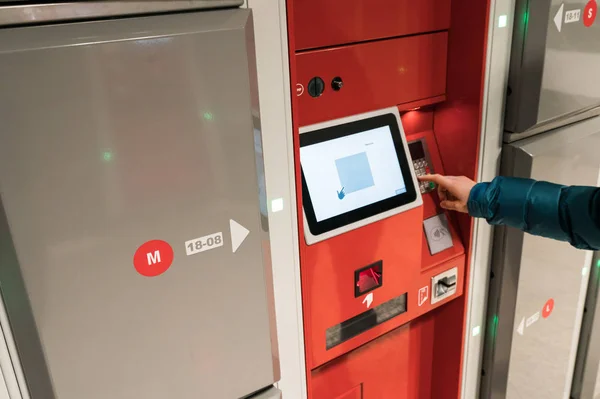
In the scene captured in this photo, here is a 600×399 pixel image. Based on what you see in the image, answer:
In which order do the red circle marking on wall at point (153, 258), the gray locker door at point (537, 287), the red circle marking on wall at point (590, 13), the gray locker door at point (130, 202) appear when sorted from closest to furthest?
the gray locker door at point (130, 202) → the red circle marking on wall at point (153, 258) → the red circle marking on wall at point (590, 13) → the gray locker door at point (537, 287)

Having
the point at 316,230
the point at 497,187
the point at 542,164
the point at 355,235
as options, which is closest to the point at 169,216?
the point at 316,230

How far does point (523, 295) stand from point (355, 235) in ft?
3.07

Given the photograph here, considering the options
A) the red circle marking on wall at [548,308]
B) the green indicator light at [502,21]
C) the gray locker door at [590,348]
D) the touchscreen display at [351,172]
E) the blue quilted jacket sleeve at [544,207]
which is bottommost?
the gray locker door at [590,348]

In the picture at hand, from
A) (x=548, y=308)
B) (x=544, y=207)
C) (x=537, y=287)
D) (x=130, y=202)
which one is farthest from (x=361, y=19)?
(x=548, y=308)

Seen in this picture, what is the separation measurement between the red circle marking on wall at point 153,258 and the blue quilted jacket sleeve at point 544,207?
3.36 ft

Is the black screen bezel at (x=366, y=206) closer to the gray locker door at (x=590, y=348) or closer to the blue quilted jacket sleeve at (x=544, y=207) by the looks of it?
the blue quilted jacket sleeve at (x=544, y=207)

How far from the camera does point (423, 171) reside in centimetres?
195

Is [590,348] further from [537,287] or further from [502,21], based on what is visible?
[502,21]

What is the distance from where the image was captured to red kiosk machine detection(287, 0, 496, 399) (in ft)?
5.11

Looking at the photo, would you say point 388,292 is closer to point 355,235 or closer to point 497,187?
point 355,235

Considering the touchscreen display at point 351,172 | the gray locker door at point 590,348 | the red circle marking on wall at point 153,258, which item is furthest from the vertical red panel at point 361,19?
the gray locker door at point 590,348

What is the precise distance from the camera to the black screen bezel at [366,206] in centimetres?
156

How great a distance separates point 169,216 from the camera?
3.67 feet

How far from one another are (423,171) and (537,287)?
2.43 ft
